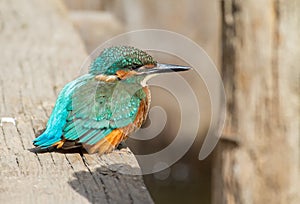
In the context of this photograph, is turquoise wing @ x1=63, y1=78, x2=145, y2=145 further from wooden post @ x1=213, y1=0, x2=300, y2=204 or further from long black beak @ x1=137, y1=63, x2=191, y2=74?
wooden post @ x1=213, y1=0, x2=300, y2=204

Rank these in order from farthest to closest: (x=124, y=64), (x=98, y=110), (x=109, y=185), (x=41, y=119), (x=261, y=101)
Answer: (x=261, y=101)
(x=41, y=119)
(x=124, y=64)
(x=98, y=110)
(x=109, y=185)

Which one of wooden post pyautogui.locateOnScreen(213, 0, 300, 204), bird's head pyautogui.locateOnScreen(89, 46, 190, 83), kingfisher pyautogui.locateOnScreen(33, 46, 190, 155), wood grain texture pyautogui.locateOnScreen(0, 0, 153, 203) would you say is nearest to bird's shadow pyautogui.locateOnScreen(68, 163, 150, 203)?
wood grain texture pyautogui.locateOnScreen(0, 0, 153, 203)

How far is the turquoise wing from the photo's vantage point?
2842 millimetres

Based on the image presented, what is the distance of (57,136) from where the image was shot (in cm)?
278

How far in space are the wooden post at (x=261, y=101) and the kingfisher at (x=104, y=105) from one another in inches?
67.3

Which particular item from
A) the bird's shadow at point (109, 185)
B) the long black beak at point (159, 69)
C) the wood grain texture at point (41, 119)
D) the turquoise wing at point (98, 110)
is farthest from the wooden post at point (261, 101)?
the bird's shadow at point (109, 185)

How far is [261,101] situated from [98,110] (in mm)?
2022

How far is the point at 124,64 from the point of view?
9.80 ft

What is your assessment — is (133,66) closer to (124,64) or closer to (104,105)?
(124,64)

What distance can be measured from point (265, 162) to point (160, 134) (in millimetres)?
3011

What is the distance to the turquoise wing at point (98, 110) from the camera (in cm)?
284

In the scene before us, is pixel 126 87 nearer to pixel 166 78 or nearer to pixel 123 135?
pixel 123 135

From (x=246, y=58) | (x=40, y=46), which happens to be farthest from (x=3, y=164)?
(x=246, y=58)

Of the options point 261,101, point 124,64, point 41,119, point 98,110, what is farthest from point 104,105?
point 261,101
